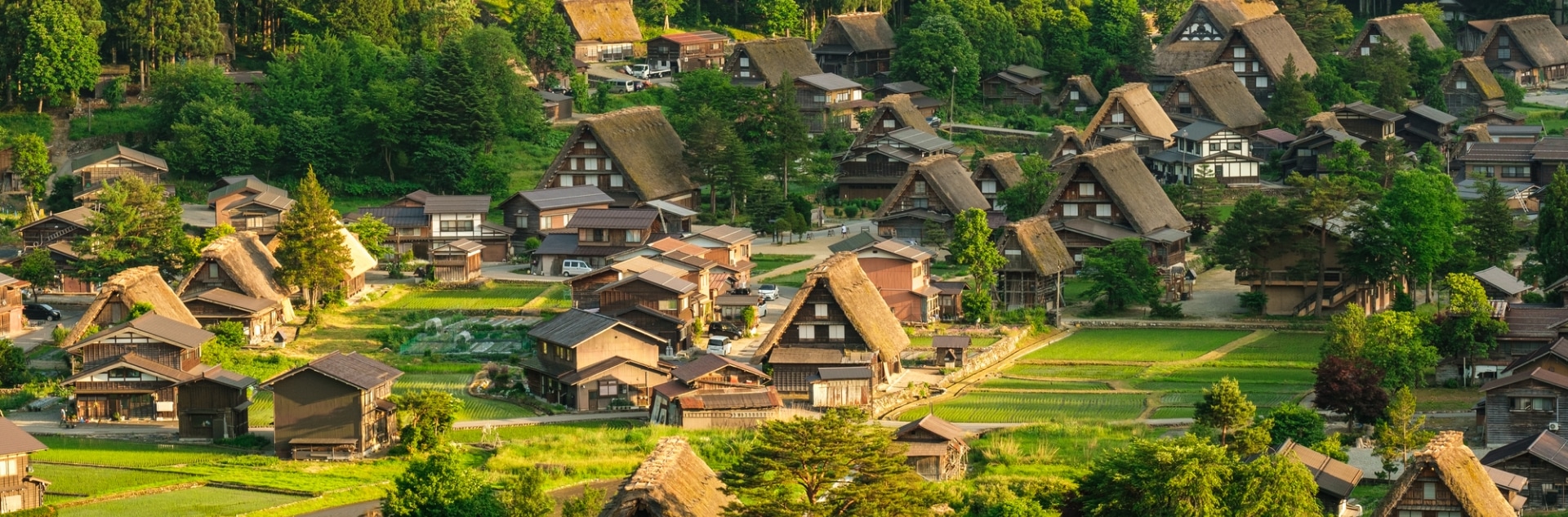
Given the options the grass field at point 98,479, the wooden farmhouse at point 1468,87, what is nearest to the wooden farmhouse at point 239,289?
the grass field at point 98,479

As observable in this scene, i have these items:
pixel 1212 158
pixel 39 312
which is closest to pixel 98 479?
pixel 39 312

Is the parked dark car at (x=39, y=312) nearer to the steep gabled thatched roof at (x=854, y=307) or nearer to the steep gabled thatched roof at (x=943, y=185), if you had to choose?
the steep gabled thatched roof at (x=854, y=307)

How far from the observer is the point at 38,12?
67.8 m

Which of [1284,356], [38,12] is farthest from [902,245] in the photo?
[38,12]

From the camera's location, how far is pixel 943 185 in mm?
62188

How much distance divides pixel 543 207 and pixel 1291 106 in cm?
2472

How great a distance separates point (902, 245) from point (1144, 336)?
20.4 ft

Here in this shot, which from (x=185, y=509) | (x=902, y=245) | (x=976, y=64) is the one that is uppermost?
(x=976, y=64)

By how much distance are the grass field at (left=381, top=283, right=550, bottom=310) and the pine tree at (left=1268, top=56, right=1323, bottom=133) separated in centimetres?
2633

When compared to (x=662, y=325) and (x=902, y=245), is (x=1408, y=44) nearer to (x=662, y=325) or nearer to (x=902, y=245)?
(x=902, y=245)

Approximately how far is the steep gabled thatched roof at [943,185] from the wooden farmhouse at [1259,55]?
16.5 meters

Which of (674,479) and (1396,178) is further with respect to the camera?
(1396,178)

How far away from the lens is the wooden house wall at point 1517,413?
1626 inches

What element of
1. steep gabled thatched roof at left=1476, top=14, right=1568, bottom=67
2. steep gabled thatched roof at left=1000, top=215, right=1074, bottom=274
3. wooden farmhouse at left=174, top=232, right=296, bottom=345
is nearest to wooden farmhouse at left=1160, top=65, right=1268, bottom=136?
steep gabled thatched roof at left=1476, top=14, right=1568, bottom=67
